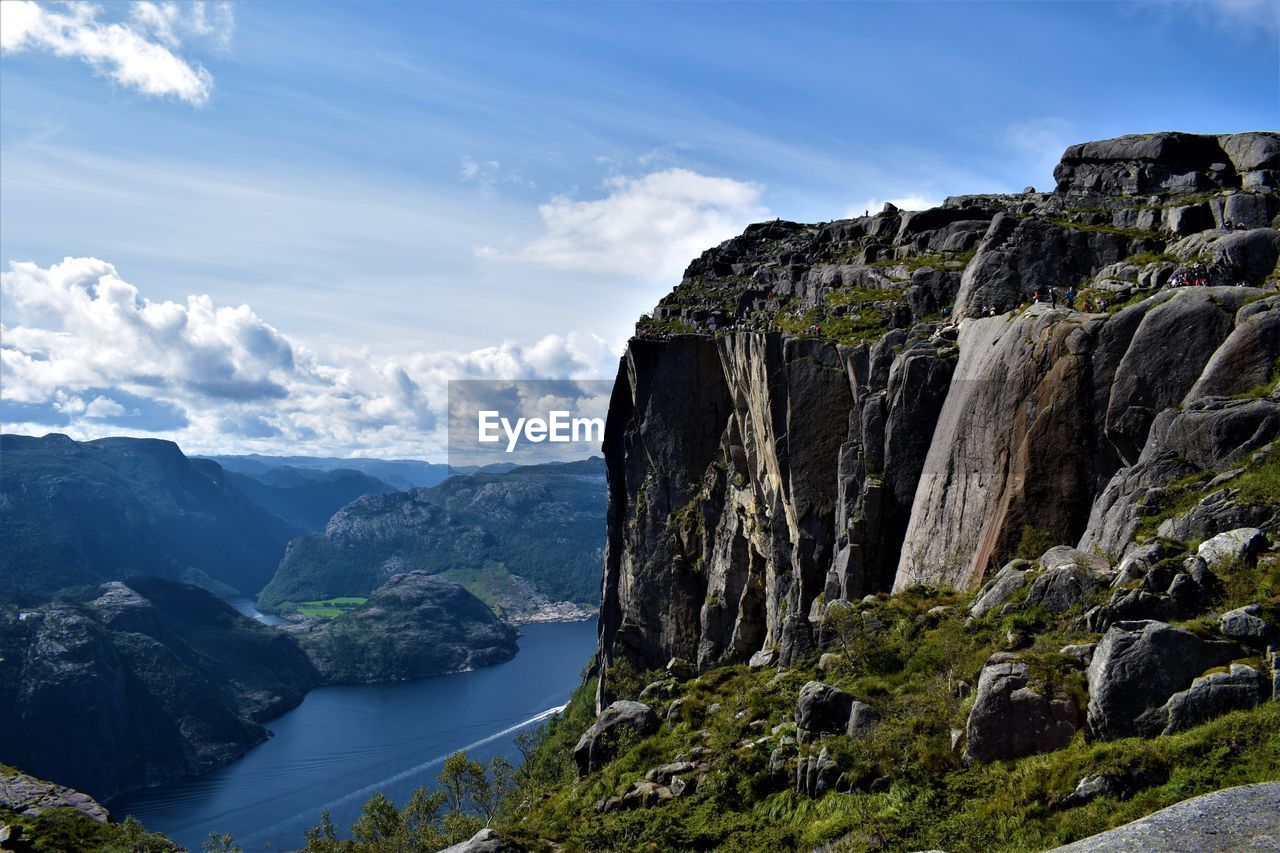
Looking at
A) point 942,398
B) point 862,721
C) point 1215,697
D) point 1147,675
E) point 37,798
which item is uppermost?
point 942,398

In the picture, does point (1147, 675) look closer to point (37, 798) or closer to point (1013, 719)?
point (1013, 719)

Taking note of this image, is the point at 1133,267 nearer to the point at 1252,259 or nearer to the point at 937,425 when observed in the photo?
the point at 1252,259

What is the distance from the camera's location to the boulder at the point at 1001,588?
3359 cm

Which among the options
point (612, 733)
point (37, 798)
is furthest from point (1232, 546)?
point (37, 798)

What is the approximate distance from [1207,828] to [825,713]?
49.7ft

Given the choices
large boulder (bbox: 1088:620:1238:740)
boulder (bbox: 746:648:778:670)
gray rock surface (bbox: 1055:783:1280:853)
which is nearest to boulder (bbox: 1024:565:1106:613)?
large boulder (bbox: 1088:620:1238:740)

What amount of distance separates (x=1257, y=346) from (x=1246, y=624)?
15.8 m

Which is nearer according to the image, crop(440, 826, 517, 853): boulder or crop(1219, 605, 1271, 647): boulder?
crop(1219, 605, 1271, 647): boulder

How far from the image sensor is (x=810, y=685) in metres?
33.8

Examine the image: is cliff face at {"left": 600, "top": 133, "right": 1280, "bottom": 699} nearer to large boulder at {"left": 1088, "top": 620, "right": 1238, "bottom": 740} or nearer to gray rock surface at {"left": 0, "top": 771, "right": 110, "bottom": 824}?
large boulder at {"left": 1088, "top": 620, "right": 1238, "bottom": 740}

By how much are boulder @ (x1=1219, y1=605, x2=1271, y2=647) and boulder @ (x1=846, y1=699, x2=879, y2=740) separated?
1096 centimetres

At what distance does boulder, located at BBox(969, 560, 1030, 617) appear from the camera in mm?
33594

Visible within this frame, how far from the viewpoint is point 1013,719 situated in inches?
989

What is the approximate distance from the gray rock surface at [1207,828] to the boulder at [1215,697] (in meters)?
3.30
